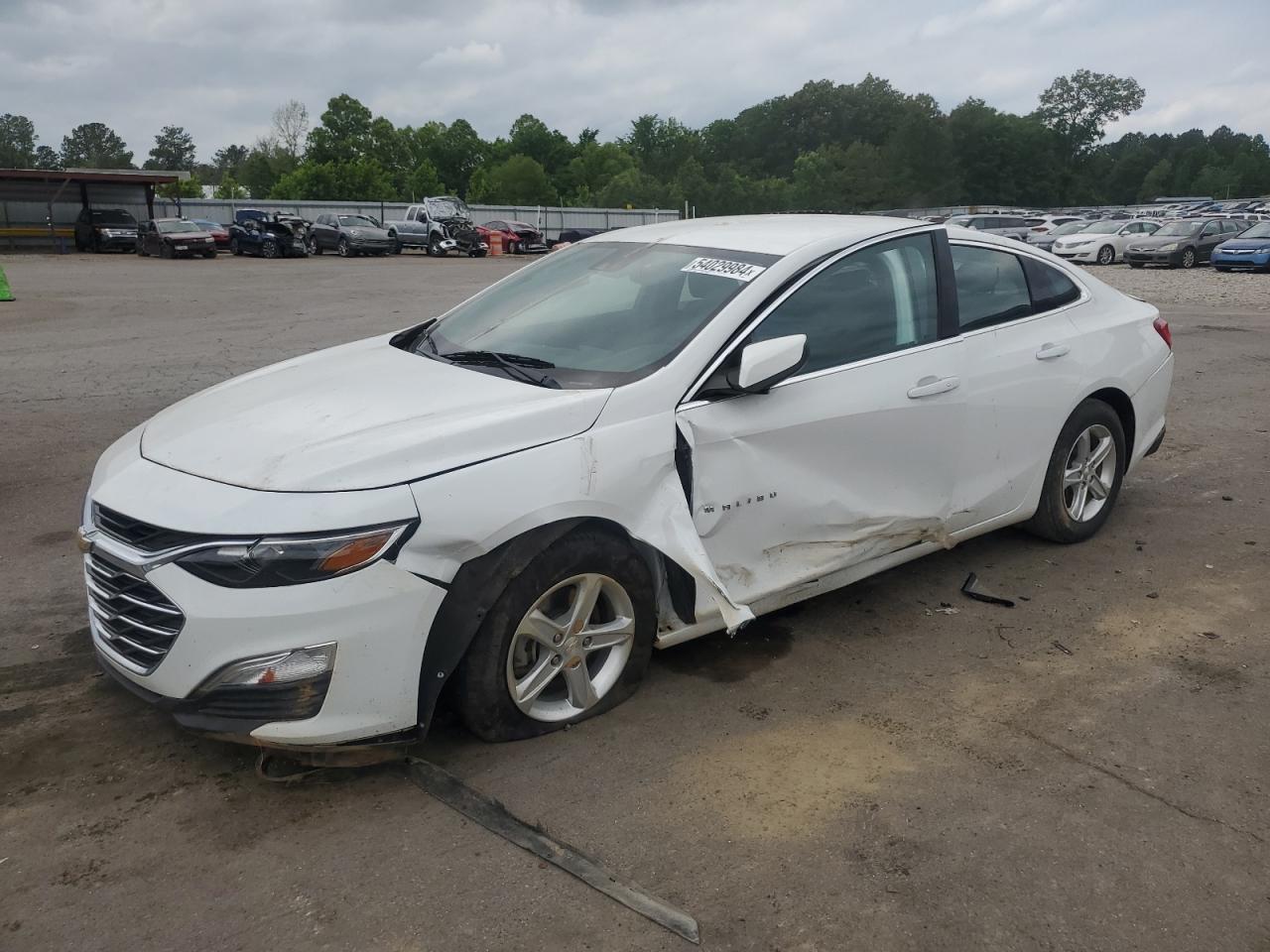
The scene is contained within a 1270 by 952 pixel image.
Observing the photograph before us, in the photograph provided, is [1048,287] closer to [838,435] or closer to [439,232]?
[838,435]

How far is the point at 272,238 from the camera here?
120 feet

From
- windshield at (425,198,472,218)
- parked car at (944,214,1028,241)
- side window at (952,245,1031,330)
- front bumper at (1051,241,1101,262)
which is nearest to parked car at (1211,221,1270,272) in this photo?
front bumper at (1051,241,1101,262)

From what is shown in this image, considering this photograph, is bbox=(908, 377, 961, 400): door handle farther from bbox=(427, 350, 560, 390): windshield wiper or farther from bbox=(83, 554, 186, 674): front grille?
bbox=(83, 554, 186, 674): front grille

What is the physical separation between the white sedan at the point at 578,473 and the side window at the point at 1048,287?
0.06 feet

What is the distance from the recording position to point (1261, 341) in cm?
1294

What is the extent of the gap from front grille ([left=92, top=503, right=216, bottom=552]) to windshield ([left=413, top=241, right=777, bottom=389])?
1.32 meters

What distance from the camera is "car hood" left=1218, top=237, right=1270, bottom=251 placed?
27061 mm

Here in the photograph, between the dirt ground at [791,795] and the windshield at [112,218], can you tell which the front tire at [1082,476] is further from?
the windshield at [112,218]

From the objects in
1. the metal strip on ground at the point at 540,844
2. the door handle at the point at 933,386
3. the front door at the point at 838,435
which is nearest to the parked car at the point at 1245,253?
the front door at the point at 838,435

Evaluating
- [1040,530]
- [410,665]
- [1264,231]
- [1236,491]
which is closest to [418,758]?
[410,665]

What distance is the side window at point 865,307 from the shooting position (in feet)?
13.2

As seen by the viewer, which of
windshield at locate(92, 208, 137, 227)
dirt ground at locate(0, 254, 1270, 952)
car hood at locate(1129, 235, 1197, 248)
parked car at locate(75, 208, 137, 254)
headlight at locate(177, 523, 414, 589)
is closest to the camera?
dirt ground at locate(0, 254, 1270, 952)

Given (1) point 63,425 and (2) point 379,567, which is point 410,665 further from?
(1) point 63,425

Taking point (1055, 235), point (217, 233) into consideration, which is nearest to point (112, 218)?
point (217, 233)
